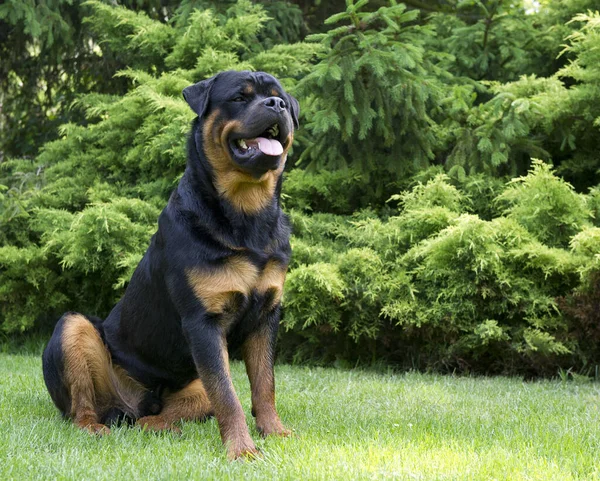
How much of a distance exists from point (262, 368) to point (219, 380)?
0.41 metres

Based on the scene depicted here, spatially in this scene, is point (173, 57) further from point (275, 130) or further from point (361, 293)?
point (275, 130)

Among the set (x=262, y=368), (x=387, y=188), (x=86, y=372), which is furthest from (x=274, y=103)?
(x=387, y=188)

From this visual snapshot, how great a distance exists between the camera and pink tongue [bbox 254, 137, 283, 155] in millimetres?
3672

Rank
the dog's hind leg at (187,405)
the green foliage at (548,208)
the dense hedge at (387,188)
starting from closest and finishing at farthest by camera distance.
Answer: the dog's hind leg at (187,405)
the dense hedge at (387,188)
the green foliage at (548,208)

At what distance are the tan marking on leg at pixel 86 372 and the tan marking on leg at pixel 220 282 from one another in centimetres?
95

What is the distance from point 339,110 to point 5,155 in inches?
218

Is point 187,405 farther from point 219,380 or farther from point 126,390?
point 219,380

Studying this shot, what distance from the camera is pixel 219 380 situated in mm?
3484

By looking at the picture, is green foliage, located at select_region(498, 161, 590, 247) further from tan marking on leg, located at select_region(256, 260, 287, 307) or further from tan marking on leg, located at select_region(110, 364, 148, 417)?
tan marking on leg, located at select_region(110, 364, 148, 417)

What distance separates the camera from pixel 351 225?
7414mm

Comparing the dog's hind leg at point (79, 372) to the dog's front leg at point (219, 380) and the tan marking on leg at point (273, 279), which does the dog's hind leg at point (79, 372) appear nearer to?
the dog's front leg at point (219, 380)

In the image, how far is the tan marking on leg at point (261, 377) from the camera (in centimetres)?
383

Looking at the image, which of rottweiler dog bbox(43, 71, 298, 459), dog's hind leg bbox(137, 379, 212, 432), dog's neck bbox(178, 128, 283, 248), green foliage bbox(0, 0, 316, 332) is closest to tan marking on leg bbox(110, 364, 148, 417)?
rottweiler dog bbox(43, 71, 298, 459)

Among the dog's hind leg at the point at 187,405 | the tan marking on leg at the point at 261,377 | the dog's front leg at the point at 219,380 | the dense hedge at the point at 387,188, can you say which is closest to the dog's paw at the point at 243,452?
the dog's front leg at the point at 219,380
